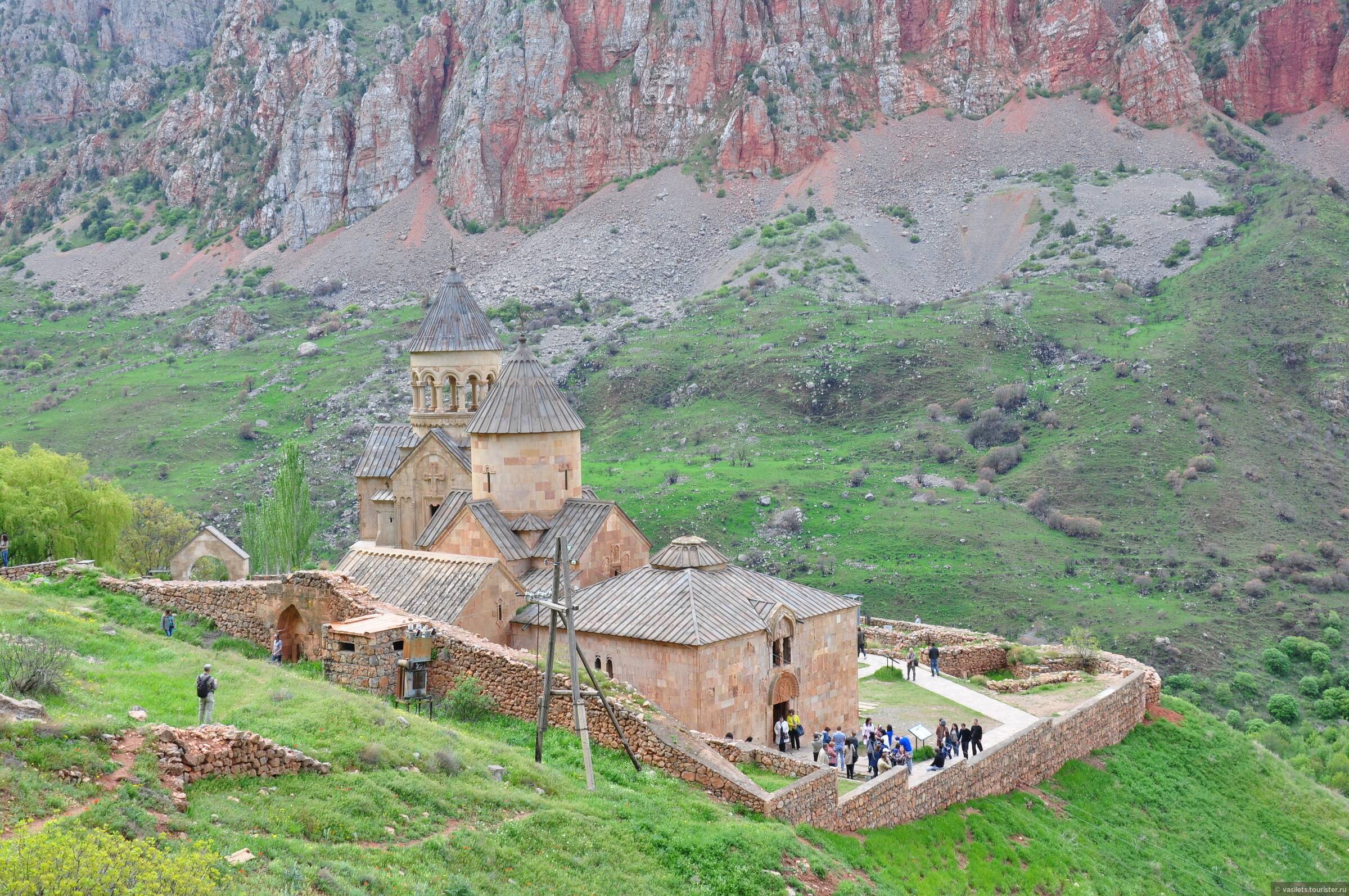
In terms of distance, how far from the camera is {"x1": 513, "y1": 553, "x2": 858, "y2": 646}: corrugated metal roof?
19.6m

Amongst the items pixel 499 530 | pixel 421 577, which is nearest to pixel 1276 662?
pixel 499 530

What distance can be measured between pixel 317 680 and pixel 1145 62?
10082cm

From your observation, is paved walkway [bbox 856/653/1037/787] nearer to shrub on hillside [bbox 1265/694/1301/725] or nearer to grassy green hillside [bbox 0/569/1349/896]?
grassy green hillside [bbox 0/569/1349/896]

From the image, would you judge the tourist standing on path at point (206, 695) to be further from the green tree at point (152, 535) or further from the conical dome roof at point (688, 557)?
the green tree at point (152, 535)

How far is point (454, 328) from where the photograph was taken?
29.2 metres

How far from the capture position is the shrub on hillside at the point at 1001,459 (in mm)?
59906

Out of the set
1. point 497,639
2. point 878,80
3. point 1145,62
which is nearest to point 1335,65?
point 1145,62

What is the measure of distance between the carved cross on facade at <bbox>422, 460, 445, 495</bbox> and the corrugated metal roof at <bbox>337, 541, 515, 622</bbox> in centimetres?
337

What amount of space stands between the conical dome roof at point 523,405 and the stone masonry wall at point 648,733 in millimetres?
5645

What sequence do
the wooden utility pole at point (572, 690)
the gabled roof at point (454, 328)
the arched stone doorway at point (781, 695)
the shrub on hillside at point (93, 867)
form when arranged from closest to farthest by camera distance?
the shrub on hillside at point (93, 867) < the wooden utility pole at point (572, 690) < the arched stone doorway at point (781, 695) < the gabled roof at point (454, 328)

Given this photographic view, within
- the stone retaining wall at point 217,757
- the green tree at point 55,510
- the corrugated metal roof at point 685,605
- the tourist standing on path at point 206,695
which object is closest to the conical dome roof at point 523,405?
the corrugated metal roof at point 685,605

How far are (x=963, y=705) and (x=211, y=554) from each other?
1747 centimetres

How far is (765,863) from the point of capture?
13.8 metres

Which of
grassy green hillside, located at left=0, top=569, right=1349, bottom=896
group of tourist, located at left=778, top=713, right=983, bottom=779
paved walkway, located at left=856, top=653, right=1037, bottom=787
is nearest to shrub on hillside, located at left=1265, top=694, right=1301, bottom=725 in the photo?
paved walkway, located at left=856, top=653, right=1037, bottom=787
